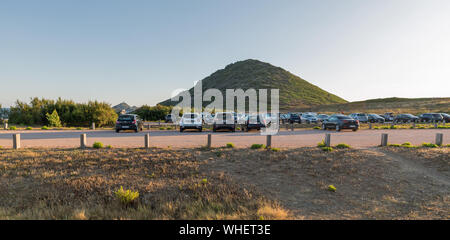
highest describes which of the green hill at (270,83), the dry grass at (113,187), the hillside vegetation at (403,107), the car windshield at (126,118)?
the green hill at (270,83)

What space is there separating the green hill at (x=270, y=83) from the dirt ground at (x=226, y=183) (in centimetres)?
8606

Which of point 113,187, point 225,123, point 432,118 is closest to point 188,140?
point 225,123

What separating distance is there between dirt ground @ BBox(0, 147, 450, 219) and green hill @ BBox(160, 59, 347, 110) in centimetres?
8606

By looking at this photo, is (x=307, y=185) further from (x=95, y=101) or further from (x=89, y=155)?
(x=95, y=101)

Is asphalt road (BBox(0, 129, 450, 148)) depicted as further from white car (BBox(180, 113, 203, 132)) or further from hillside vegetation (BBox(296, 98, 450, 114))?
hillside vegetation (BBox(296, 98, 450, 114))

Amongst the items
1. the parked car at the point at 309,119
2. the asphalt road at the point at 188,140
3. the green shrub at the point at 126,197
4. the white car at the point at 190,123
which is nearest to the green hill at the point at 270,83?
the parked car at the point at 309,119

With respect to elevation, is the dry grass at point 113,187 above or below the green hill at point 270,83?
below

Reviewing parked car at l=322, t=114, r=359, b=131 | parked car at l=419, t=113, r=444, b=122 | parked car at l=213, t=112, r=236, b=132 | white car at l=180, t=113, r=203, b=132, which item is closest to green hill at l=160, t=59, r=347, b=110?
parked car at l=419, t=113, r=444, b=122

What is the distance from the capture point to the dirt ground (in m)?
4.90

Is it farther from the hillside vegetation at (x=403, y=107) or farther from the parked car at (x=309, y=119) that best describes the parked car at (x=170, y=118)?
the hillside vegetation at (x=403, y=107)

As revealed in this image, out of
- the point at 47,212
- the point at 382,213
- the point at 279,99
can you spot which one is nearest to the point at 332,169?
the point at 382,213

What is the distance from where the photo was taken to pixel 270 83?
122125 mm

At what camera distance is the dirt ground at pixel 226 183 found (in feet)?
16.1
